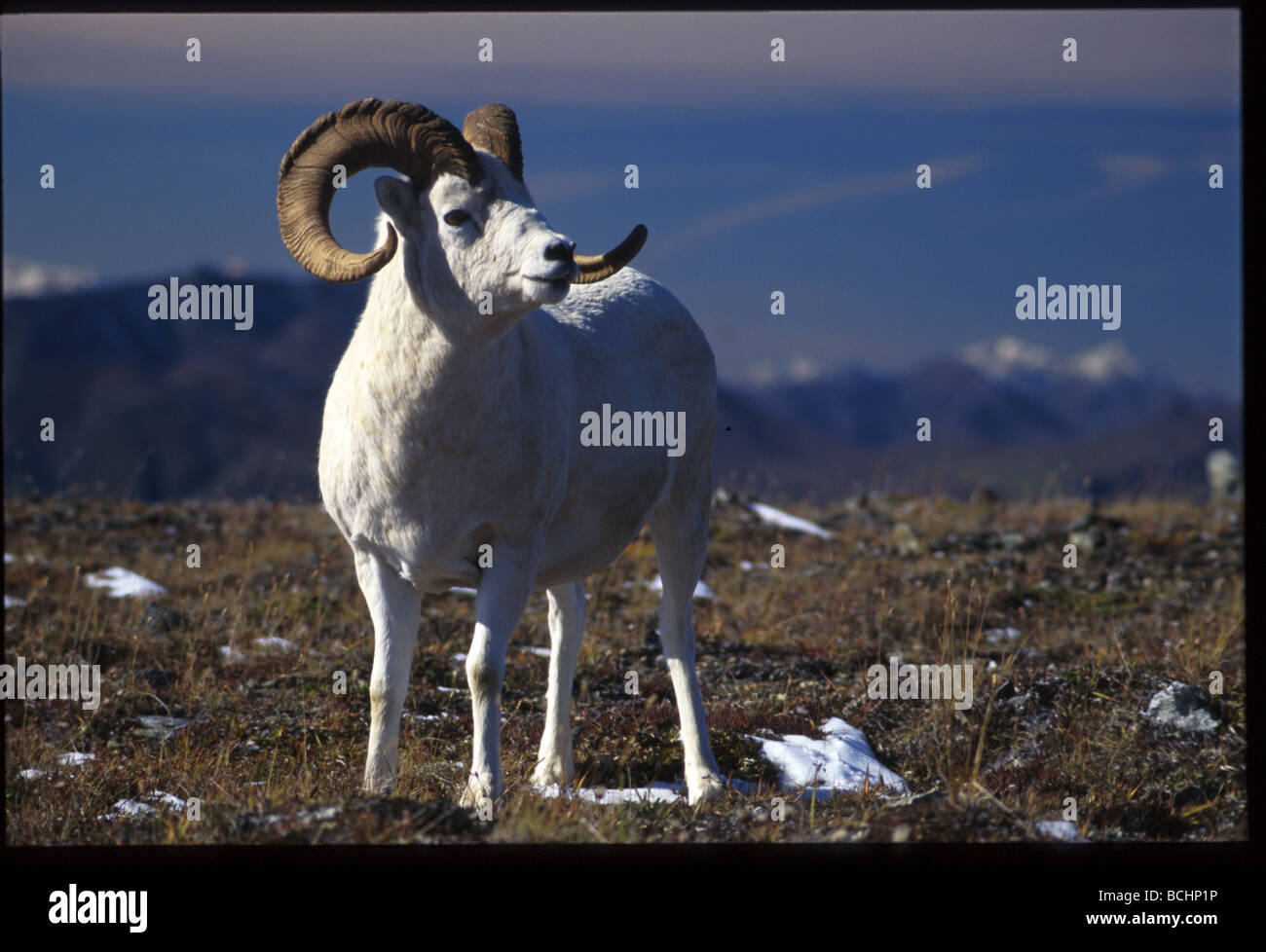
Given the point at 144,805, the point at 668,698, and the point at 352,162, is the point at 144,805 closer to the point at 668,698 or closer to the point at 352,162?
the point at 352,162

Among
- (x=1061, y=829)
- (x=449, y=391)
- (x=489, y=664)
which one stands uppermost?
(x=449, y=391)

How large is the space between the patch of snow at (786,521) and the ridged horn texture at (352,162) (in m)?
9.91

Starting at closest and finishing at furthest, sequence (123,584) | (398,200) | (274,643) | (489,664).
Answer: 1. (398,200)
2. (489,664)
3. (274,643)
4. (123,584)

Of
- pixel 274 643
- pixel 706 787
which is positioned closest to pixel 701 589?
pixel 274 643

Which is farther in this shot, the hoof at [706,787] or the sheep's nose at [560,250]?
the hoof at [706,787]

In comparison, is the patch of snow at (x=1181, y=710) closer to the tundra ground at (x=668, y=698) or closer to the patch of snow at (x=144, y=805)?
the tundra ground at (x=668, y=698)

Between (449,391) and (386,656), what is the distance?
145 centimetres

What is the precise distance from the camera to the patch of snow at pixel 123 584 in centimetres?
1195

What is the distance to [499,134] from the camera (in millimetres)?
6207

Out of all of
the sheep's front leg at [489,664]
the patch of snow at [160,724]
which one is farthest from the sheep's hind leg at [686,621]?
the patch of snow at [160,724]

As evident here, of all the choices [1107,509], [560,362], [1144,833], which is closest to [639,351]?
[560,362]

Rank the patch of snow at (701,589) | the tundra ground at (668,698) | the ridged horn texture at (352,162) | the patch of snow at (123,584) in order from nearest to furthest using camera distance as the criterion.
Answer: the ridged horn texture at (352,162)
the tundra ground at (668,698)
the patch of snow at (123,584)
the patch of snow at (701,589)

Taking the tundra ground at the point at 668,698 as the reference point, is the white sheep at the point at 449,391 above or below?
above
